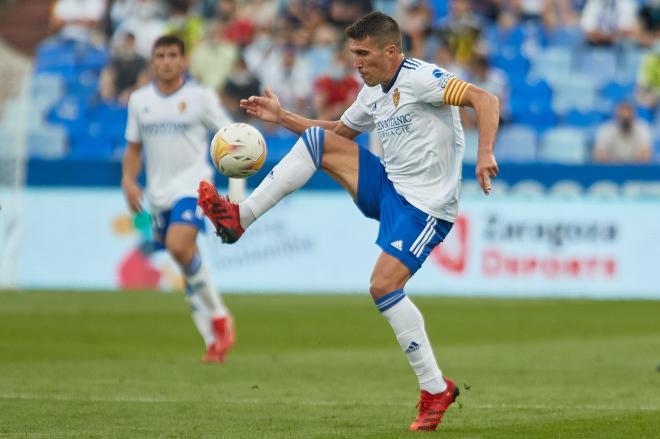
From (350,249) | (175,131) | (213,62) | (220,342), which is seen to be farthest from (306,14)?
(220,342)

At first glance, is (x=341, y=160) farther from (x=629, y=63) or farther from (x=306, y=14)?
(x=306, y=14)

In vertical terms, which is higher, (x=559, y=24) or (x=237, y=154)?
(x=237, y=154)

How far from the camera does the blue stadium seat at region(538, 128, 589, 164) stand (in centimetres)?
1952

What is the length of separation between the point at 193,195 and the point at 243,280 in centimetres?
664

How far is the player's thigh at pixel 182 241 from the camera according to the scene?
1101 cm

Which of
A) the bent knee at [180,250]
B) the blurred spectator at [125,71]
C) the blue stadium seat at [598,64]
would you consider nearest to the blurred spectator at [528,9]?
the blue stadium seat at [598,64]

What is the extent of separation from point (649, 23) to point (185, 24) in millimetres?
7946

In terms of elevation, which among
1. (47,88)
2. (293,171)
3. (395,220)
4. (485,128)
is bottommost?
(47,88)

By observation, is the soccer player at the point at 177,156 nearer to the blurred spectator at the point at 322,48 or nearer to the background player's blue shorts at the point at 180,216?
the background player's blue shorts at the point at 180,216

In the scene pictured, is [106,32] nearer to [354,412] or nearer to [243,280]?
[243,280]

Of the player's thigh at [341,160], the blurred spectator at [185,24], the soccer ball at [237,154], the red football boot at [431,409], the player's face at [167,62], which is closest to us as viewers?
the red football boot at [431,409]

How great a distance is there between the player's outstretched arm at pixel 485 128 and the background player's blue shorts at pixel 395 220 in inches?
23.4

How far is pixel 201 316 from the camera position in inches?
446

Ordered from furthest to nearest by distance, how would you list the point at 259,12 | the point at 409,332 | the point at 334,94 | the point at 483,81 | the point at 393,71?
the point at 259,12 < the point at 483,81 < the point at 334,94 < the point at 393,71 < the point at 409,332
